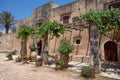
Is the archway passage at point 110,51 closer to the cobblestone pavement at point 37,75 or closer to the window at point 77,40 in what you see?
the window at point 77,40

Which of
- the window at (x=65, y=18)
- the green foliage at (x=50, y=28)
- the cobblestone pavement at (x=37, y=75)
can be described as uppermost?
the window at (x=65, y=18)

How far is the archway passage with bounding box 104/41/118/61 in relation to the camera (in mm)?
11141

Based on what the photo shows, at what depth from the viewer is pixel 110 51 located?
1137 centimetres

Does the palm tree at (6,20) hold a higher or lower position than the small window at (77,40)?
higher

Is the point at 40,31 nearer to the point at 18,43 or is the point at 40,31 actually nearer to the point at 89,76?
the point at 89,76

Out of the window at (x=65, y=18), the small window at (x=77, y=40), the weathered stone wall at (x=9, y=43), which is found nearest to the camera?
the small window at (x=77, y=40)

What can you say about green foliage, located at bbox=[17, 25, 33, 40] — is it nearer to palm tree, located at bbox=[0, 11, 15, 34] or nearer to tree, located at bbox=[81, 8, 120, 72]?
tree, located at bbox=[81, 8, 120, 72]

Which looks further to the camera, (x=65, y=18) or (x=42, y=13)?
(x=42, y=13)

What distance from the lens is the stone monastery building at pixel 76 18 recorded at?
11383 millimetres

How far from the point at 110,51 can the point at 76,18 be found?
5.11 meters

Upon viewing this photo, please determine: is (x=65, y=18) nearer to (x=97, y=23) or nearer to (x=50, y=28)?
(x=50, y=28)

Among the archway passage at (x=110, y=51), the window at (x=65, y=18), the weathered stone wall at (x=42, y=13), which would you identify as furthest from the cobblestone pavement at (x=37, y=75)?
the weathered stone wall at (x=42, y=13)

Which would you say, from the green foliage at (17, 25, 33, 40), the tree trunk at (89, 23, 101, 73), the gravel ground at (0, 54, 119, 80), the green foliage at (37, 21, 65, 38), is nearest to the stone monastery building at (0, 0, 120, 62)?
the green foliage at (37, 21, 65, 38)

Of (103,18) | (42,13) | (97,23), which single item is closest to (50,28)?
(97,23)
